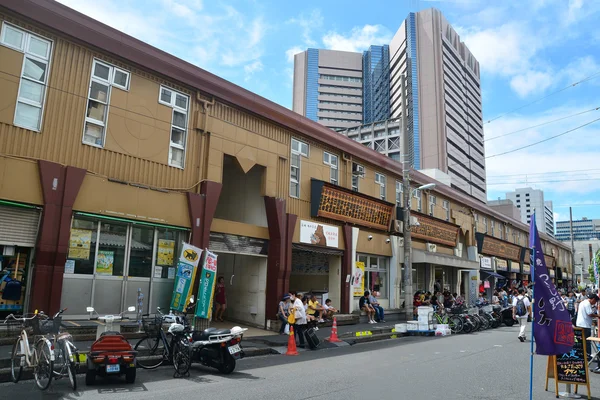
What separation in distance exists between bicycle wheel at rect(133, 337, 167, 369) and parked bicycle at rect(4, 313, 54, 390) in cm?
232

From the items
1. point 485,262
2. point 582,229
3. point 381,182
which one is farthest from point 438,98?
point 381,182

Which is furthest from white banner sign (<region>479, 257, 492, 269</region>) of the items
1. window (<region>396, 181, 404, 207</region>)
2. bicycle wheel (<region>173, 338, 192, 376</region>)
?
bicycle wheel (<region>173, 338, 192, 376</region>)

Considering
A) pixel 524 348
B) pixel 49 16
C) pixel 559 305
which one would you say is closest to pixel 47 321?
pixel 49 16

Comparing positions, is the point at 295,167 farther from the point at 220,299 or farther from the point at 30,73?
the point at 30,73

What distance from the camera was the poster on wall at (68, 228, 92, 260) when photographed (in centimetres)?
1166

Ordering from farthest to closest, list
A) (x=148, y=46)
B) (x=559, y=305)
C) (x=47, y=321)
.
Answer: (x=148, y=46)
(x=47, y=321)
(x=559, y=305)

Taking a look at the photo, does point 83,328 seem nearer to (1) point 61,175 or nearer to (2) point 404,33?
(1) point 61,175

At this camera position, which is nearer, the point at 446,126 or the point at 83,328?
the point at 83,328

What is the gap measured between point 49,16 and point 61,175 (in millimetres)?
3953

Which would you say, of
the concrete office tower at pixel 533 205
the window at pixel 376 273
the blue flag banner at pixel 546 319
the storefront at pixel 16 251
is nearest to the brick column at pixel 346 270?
the window at pixel 376 273

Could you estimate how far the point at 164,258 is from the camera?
45.0 feet

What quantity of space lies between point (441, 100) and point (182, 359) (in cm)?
9012

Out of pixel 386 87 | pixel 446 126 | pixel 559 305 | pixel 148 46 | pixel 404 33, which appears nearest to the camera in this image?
pixel 559 305

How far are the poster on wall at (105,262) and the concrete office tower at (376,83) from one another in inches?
4179
